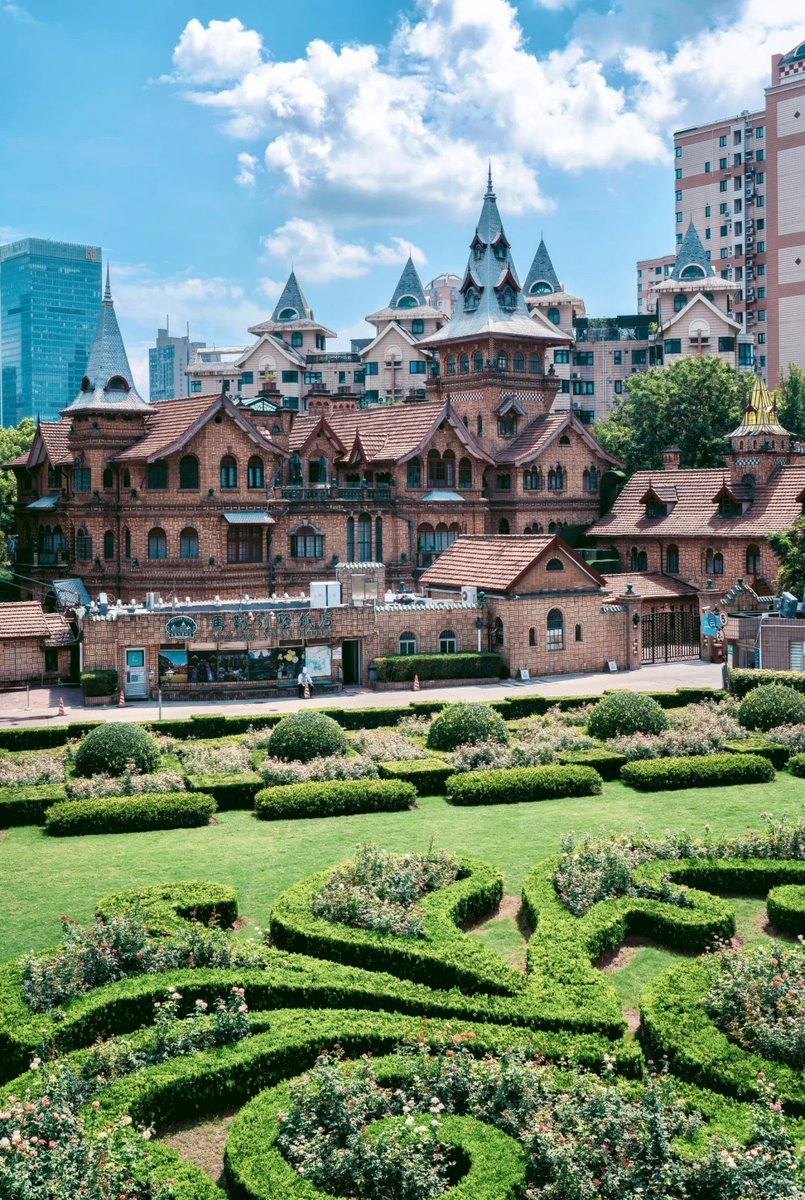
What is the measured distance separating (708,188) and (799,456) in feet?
213

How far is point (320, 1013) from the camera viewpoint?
17844 mm

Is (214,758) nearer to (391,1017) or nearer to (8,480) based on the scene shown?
(391,1017)

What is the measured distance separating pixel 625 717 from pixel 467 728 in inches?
204

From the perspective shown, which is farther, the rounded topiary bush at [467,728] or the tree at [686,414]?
the tree at [686,414]

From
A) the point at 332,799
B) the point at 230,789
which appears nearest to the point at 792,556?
the point at 332,799

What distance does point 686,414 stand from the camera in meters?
76.0

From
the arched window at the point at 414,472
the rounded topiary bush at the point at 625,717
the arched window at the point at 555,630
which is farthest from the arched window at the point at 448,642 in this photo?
the arched window at the point at 414,472

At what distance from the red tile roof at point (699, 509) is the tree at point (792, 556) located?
3681 millimetres

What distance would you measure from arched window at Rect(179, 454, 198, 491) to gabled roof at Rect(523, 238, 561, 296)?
56921mm

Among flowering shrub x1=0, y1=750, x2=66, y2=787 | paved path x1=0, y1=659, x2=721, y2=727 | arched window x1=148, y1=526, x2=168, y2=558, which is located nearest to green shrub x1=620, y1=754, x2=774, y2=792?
paved path x1=0, y1=659, x2=721, y2=727

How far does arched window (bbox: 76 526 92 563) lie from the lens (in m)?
61.8

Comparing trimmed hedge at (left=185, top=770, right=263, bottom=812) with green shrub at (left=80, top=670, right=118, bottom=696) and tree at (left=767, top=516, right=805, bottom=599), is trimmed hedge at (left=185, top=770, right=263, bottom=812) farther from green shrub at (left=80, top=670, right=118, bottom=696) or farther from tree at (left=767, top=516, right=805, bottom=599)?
tree at (left=767, top=516, right=805, bottom=599)

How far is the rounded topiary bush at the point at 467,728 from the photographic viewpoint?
35.8m

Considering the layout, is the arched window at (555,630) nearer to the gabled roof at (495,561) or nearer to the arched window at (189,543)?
the gabled roof at (495,561)
